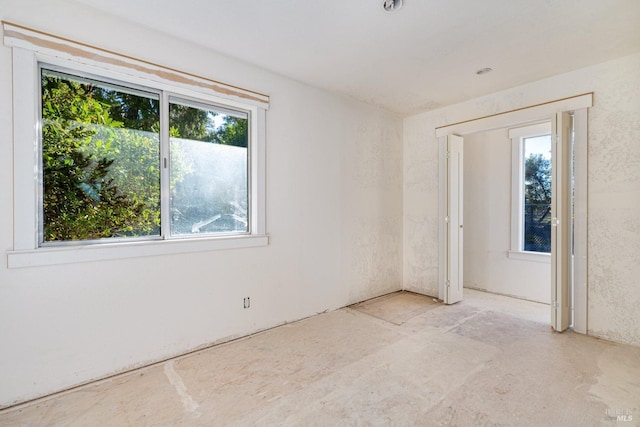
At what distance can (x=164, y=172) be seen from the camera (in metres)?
2.51

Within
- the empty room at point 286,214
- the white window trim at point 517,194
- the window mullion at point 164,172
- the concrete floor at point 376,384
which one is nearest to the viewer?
the concrete floor at point 376,384

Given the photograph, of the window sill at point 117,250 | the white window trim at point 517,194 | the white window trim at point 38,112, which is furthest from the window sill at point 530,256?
the white window trim at point 38,112

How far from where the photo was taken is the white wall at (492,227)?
4.04 m

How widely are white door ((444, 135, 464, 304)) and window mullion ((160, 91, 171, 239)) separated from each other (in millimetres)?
3207

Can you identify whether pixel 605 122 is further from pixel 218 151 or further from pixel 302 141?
pixel 218 151

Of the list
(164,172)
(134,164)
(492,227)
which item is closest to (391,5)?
(164,172)

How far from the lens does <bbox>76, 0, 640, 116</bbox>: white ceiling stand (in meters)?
2.06

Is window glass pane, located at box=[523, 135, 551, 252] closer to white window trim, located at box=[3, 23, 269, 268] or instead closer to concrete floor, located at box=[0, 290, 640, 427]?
concrete floor, located at box=[0, 290, 640, 427]

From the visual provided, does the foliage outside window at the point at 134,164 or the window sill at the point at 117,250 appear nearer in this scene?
the window sill at the point at 117,250

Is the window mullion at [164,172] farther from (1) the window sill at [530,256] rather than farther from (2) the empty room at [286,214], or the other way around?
(1) the window sill at [530,256]

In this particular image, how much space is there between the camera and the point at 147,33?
7.68ft

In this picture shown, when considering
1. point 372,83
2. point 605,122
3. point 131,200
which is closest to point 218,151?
point 131,200

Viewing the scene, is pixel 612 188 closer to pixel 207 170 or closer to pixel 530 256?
pixel 530 256

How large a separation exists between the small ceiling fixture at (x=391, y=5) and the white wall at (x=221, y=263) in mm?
1396
